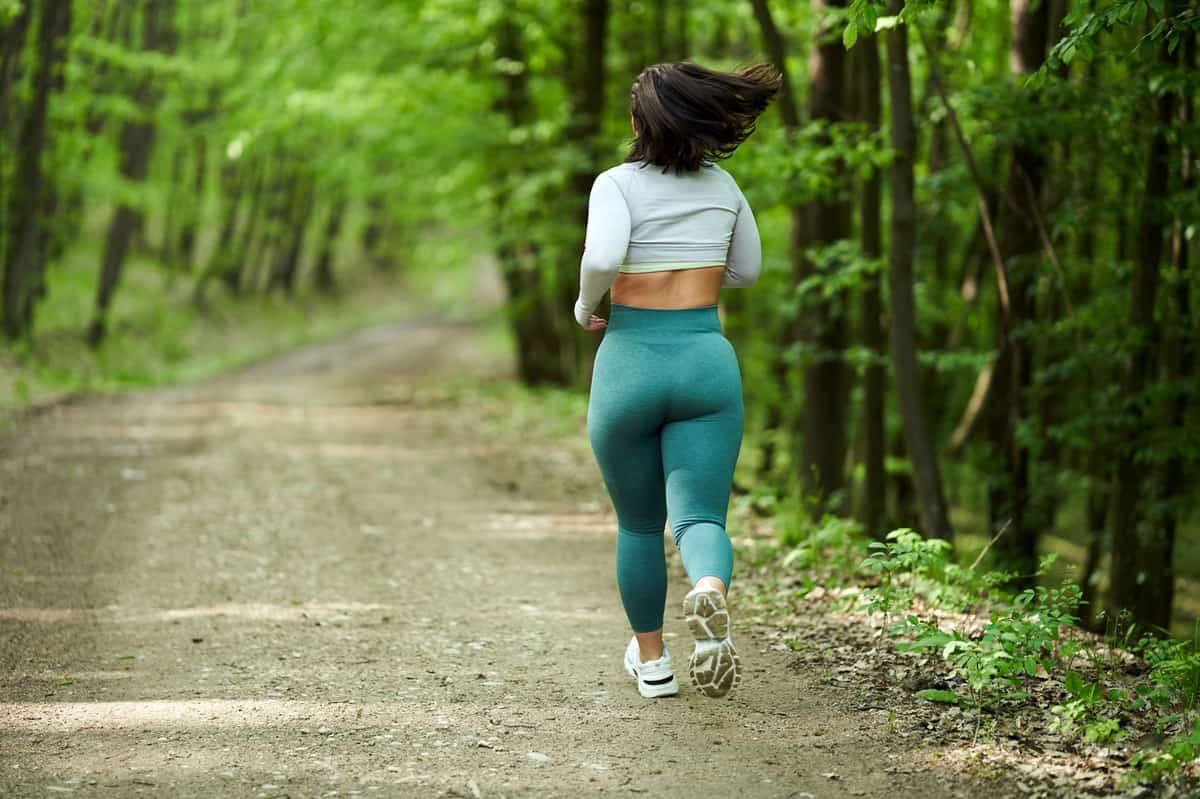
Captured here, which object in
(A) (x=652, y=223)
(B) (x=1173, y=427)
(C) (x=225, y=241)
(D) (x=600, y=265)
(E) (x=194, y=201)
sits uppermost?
(E) (x=194, y=201)

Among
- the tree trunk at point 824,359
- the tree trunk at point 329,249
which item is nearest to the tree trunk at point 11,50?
the tree trunk at point 824,359

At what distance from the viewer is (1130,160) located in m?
8.01

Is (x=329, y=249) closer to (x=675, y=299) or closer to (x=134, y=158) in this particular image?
(x=134, y=158)

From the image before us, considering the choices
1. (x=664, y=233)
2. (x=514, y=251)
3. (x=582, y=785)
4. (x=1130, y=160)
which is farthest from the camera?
(x=514, y=251)

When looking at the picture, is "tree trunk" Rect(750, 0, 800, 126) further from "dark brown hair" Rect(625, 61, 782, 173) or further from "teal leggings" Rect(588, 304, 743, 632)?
"teal leggings" Rect(588, 304, 743, 632)

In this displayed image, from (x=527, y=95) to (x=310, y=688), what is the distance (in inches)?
540

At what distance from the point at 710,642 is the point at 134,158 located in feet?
68.7

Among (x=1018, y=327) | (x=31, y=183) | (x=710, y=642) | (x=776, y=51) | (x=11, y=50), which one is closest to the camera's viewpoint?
(x=710, y=642)

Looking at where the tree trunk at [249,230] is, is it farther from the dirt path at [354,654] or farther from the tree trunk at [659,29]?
the dirt path at [354,654]

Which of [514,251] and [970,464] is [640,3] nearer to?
[514,251]

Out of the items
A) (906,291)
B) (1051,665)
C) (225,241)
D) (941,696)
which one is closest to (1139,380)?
(906,291)

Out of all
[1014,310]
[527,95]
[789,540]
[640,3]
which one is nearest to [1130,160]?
[1014,310]

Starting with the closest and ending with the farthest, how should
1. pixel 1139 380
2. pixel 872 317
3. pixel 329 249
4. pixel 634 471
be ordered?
pixel 634 471 < pixel 1139 380 < pixel 872 317 < pixel 329 249

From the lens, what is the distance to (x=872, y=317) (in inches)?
390
